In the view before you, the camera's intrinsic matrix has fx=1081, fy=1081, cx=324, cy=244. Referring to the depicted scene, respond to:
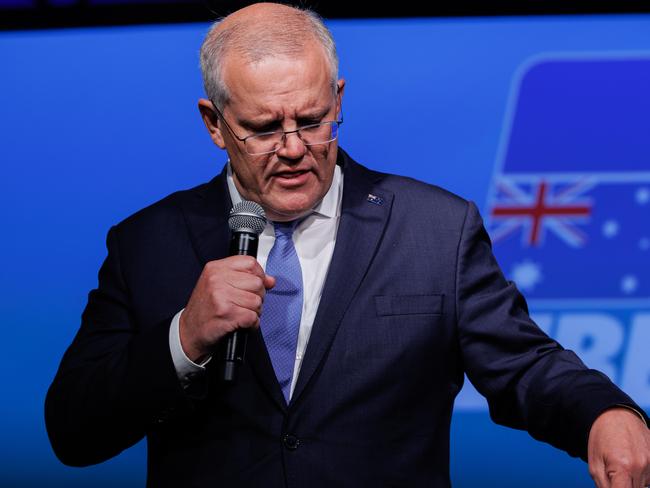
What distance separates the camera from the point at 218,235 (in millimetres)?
1964

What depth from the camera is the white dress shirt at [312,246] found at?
1895 mm

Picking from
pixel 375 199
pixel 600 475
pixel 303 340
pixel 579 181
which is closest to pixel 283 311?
pixel 303 340

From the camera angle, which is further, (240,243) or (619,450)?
(240,243)

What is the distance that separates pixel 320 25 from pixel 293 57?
119mm

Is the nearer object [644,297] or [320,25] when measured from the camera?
[320,25]

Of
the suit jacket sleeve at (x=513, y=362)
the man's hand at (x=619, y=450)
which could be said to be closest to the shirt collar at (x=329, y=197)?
the suit jacket sleeve at (x=513, y=362)

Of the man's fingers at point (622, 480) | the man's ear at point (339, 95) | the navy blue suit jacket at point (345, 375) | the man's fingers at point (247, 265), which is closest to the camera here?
the man's fingers at point (622, 480)

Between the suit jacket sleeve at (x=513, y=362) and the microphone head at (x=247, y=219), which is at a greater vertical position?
the microphone head at (x=247, y=219)

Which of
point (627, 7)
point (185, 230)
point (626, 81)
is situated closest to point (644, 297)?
point (626, 81)

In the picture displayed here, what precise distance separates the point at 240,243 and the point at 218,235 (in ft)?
1.11

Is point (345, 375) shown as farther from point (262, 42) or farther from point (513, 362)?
point (262, 42)

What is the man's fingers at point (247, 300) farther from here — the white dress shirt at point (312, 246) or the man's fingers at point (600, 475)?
the man's fingers at point (600, 475)

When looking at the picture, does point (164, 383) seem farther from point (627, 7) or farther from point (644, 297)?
point (627, 7)

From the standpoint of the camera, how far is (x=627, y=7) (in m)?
2.95
